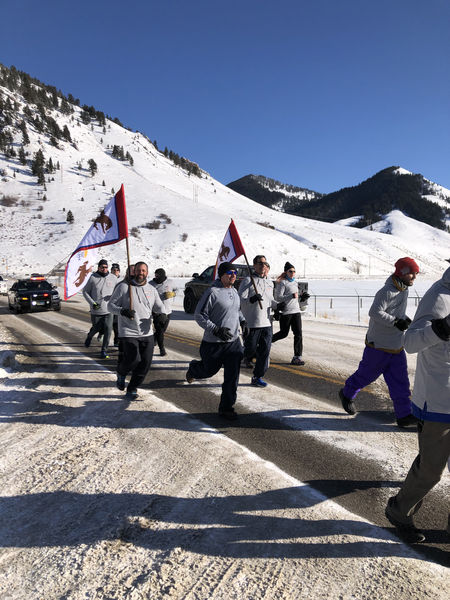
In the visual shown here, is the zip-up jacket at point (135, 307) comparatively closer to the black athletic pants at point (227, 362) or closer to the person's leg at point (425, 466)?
the black athletic pants at point (227, 362)

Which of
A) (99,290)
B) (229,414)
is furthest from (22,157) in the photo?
(229,414)

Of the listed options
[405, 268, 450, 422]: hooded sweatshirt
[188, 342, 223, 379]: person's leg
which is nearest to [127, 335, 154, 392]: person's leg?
[188, 342, 223, 379]: person's leg

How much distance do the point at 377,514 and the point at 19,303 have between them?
58.1ft

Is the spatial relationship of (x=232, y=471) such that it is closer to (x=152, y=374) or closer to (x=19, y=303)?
(x=152, y=374)

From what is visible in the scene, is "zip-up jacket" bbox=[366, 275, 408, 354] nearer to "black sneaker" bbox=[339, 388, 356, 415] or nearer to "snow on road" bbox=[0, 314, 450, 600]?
"black sneaker" bbox=[339, 388, 356, 415]

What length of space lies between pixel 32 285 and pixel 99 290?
11.9 metres

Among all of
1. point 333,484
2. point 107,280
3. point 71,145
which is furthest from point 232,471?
point 71,145

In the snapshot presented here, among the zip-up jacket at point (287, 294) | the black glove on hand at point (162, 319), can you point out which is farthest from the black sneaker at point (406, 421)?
the black glove on hand at point (162, 319)

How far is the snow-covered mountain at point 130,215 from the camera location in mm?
60438

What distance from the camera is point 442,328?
212 cm

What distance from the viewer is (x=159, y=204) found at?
81875 millimetres

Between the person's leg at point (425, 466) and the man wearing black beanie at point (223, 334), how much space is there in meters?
2.43

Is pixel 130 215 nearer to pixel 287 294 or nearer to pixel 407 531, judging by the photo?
pixel 287 294

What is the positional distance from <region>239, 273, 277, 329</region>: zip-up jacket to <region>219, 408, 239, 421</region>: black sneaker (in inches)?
66.3
